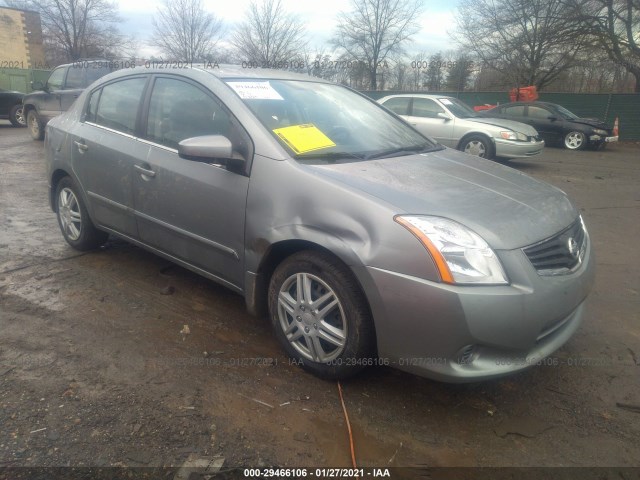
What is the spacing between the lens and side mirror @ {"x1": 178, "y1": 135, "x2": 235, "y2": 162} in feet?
8.84

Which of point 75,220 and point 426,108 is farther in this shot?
point 426,108

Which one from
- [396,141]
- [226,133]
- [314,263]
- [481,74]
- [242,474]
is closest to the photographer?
[242,474]

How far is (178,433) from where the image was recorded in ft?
7.24

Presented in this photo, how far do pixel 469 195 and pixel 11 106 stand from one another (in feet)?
57.2

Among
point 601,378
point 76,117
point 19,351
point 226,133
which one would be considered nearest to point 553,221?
point 601,378

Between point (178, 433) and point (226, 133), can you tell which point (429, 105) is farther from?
point (178, 433)

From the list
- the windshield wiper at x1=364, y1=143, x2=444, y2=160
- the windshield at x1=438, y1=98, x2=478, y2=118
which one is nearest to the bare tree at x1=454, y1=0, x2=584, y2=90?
the windshield at x1=438, y1=98, x2=478, y2=118

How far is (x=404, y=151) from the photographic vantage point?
3.25 metres

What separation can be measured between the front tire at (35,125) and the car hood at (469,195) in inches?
473

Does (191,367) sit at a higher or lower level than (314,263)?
lower

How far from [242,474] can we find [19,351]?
66.3 inches

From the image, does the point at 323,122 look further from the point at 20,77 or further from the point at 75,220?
the point at 20,77

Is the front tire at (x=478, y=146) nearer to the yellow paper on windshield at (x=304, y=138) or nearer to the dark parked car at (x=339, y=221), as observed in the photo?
the dark parked car at (x=339, y=221)

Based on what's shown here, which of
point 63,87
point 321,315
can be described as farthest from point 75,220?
point 63,87
